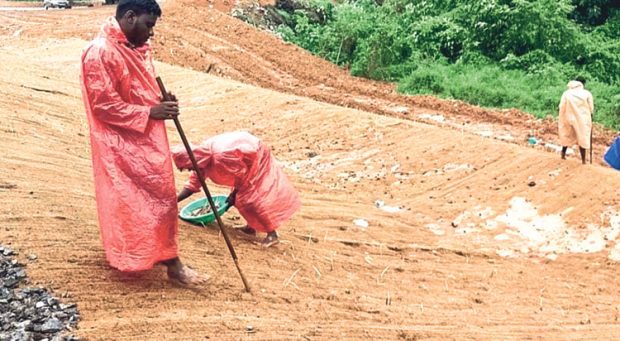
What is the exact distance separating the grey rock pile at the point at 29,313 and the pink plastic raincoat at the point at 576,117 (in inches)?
272

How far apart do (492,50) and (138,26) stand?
→ 537 inches

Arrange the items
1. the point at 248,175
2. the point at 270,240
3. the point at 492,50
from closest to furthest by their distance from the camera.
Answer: the point at 248,175, the point at 270,240, the point at 492,50

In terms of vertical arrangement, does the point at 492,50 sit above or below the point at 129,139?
below

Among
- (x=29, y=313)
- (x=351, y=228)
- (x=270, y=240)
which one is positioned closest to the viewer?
(x=29, y=313)

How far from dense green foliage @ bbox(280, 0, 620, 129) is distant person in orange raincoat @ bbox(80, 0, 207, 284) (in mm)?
10151

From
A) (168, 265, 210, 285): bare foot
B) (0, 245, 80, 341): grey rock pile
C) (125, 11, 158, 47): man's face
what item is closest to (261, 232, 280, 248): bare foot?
(168, 265, 210, 285): bare foot

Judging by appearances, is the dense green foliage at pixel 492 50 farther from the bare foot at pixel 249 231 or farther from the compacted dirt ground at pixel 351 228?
the bare foot at pixel 249 231

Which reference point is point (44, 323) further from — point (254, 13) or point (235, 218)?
point (254, 13)

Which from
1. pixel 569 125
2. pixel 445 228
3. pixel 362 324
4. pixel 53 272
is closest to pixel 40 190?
pixel 53 272

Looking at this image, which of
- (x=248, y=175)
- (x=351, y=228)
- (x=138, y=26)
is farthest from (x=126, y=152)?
(x=351, y=228)

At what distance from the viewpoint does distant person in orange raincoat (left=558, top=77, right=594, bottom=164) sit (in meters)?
8.77

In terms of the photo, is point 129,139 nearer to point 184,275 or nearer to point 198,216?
point 184,275

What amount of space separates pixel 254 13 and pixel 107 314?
17.9 meters

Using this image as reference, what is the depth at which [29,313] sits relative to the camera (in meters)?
3.65
